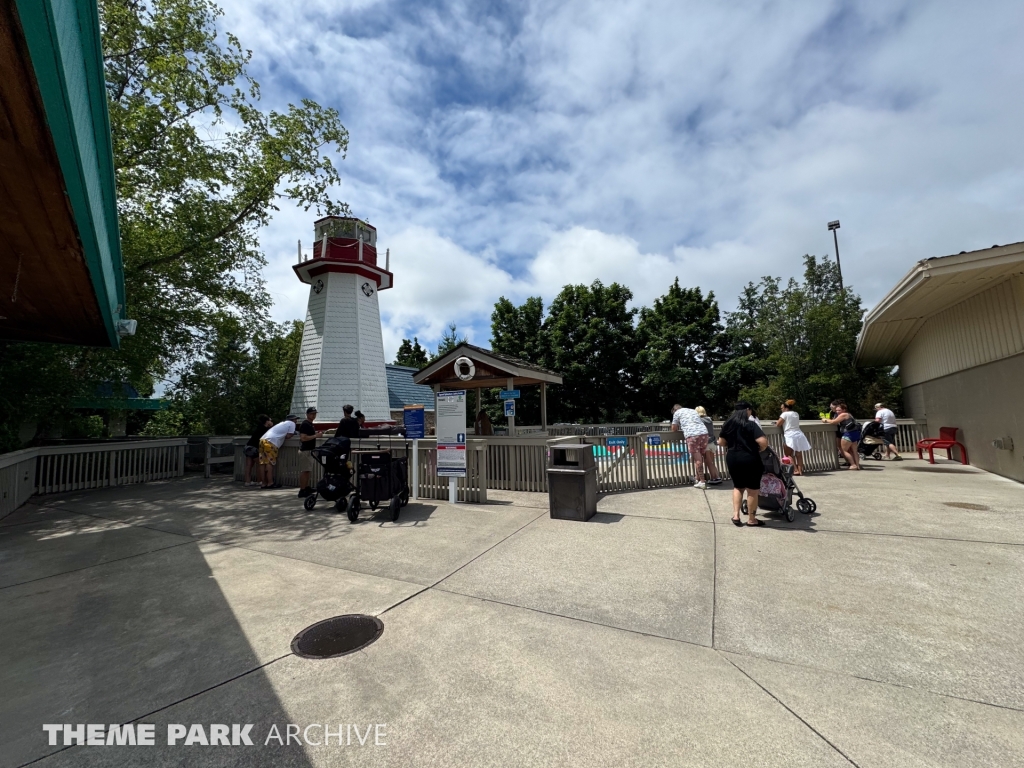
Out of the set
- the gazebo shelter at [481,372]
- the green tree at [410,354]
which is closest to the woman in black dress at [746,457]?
the gazebo shelter at [481,372]

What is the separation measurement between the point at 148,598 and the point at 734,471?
6417mm

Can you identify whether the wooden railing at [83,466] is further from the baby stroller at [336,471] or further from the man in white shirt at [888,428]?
the man in white shirt at [888,428]

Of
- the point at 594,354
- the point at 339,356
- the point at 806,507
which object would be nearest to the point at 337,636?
the point at 806,507

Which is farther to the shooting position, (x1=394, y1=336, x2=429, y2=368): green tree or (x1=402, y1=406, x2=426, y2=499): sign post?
(x1=394, y1=336, x2=429, y2=368): green tree

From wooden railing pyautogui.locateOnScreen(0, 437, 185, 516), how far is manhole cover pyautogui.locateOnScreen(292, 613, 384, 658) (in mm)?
7884

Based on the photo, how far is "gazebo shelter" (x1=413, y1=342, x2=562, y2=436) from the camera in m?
11.0

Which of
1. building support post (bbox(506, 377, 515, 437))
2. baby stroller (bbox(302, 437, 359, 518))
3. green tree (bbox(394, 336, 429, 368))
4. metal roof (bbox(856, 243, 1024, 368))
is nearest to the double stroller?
baby stroller (bbox(302, 437, 359, 518))

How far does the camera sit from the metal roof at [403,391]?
21.1m

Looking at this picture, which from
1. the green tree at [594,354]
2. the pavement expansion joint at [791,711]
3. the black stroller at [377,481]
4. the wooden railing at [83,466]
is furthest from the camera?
the green tree at [594,354]

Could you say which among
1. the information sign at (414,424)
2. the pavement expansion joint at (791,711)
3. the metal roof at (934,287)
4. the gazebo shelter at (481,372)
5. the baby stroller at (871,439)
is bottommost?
the pavement expansion joint at (791,711)

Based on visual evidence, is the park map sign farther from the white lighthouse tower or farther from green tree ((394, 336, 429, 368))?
green tree ((394, 336, 429, 368))

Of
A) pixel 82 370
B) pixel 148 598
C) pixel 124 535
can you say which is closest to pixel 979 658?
pixel 148 598

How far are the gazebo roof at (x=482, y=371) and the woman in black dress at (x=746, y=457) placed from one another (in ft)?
20.1

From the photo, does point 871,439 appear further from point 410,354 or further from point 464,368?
point 410,354
